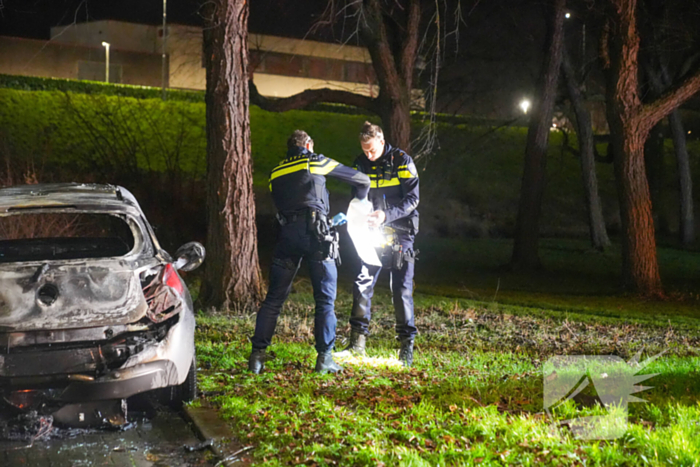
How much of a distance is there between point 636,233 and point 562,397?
9.05m

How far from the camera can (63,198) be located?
5039 mm

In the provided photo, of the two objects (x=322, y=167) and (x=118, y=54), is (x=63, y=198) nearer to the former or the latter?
(x=322, y=167)

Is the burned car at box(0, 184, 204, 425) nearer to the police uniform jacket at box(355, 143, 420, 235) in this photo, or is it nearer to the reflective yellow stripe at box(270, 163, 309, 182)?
the reflective yellow stripe at box(270, 163, 309, 182)

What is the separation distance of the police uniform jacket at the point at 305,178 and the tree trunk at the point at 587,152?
674 inches

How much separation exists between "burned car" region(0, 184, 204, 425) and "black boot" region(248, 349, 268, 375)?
3.09ft

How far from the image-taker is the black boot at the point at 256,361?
599 cm

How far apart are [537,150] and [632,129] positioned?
4.56 m

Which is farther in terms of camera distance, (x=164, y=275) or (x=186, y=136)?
(x=186, y=136)

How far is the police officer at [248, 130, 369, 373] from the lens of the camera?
18.6 feet

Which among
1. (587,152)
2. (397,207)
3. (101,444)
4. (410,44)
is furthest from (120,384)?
(587,152)

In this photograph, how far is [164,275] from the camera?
4.88m

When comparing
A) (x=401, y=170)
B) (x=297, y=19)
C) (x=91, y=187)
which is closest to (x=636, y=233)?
(x=401, y=170)

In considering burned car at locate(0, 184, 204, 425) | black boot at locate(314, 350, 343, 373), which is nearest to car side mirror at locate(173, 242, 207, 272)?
burned car at locate(0, 184, 204, 425)

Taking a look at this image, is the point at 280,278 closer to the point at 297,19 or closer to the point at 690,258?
the point at 690,258
